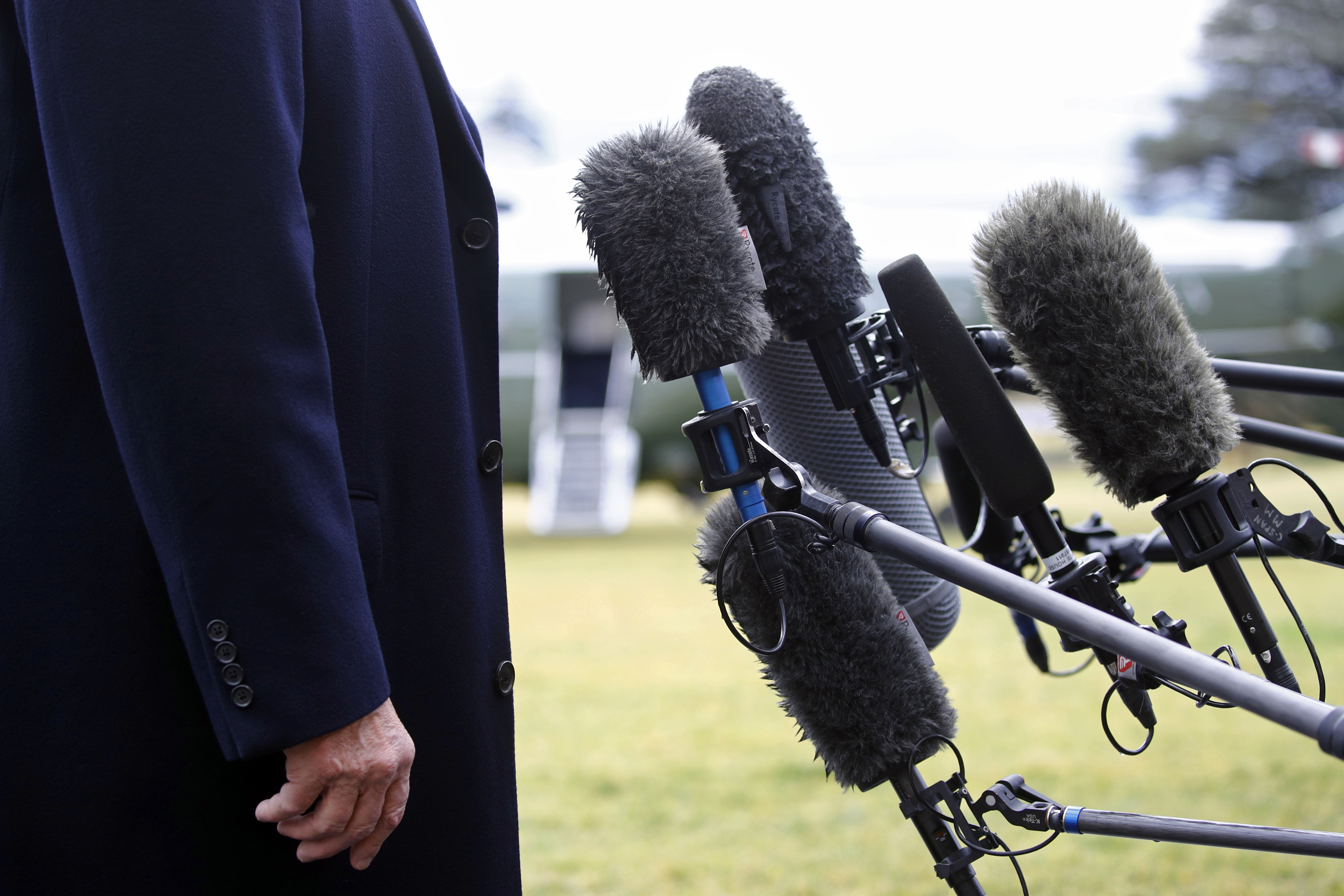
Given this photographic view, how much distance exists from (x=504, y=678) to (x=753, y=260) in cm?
59

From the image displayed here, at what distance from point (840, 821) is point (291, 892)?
2568 millimetres

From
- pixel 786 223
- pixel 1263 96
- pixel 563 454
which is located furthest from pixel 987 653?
pixel 1263 96

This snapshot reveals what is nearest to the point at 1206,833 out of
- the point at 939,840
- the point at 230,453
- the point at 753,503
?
the point at 939,840

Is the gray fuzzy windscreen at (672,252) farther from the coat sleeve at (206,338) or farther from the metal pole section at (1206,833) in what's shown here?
the metal pole section at (1206,833)

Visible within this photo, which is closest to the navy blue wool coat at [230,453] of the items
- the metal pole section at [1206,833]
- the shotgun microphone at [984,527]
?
the metal pole section at [1206,833]

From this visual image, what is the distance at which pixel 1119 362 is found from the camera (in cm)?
125

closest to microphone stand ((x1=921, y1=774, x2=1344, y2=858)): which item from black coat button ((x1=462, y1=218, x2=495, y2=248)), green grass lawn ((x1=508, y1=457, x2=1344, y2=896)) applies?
black coat button ((x1=462, y1=218, x2=495, y2=248))

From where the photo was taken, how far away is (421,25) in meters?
1.25

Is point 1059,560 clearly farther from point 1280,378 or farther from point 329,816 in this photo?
point 329,816

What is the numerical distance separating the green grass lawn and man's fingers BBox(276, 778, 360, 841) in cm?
205

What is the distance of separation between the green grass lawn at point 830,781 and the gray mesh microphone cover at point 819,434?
1.65 m

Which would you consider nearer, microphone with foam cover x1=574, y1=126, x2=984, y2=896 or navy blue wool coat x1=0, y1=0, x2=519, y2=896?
navy blue wool coat x1=0, y1=0, x2=519, y2=896

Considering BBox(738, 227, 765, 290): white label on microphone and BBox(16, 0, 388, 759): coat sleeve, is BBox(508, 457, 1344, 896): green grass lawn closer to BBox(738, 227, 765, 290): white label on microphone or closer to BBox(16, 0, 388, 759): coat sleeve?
BBox(738, 227, 765, 290): white label on microphone

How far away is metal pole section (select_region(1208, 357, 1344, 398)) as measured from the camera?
5.14ft
